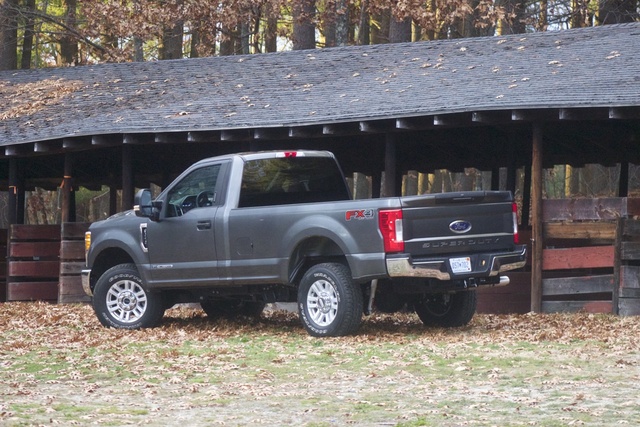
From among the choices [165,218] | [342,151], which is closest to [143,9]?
[342,151]

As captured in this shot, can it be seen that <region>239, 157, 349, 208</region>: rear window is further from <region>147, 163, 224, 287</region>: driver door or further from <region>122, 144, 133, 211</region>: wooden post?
<region>122, 144, 133, 211</region>: wooden post

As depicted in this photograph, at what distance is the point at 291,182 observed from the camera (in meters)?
13.9

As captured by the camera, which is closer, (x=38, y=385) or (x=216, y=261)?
(x=38, y=385)

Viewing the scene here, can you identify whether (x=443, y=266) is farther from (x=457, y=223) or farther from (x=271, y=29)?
(x=271, y=29)

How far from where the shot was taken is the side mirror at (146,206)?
13.6m

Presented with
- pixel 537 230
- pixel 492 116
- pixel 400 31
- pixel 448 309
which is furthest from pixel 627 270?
pixel 400 31

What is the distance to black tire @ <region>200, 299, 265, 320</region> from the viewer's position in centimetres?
1541

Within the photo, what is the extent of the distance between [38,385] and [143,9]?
25319mm

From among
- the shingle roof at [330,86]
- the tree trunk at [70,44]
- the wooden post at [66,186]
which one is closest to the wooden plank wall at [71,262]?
the wooden post at [66,186]

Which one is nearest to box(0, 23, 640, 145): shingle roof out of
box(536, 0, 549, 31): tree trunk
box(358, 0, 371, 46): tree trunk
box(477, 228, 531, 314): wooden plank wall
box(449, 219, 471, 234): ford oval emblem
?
box(477, 228, 531, 314): wooden plank wall

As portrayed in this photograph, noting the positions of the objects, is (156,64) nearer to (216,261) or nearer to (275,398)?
(216,261)

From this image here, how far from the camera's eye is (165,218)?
1386 centimetres

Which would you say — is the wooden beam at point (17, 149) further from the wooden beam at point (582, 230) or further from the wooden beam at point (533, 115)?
the wooden beam at point (582, 230)

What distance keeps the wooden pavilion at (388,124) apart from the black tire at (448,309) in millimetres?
2421
